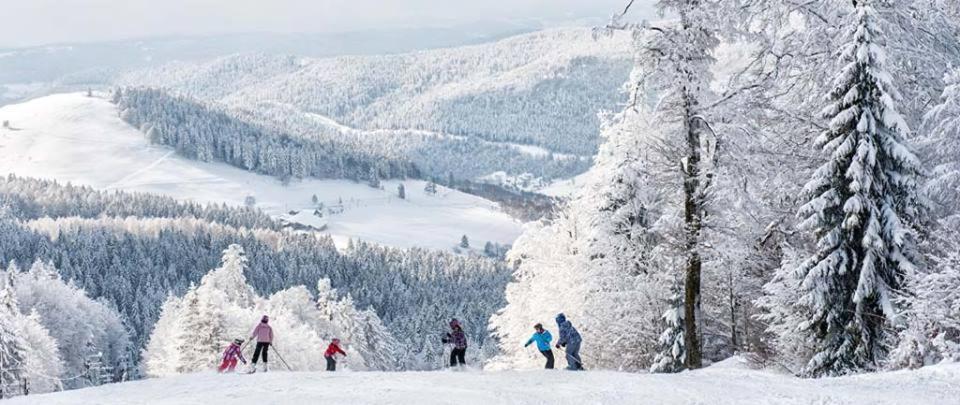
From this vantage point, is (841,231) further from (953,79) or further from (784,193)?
(953,79)

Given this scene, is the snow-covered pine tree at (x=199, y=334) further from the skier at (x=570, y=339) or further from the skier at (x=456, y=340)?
the skier at (x=570, y=339)

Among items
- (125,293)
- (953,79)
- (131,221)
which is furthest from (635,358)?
(131,221)

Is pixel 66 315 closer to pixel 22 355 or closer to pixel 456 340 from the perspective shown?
pixel 22 355

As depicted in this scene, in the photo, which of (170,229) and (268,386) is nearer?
(268,386)

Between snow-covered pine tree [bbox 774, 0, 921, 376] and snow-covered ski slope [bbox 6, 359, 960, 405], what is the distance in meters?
3.24

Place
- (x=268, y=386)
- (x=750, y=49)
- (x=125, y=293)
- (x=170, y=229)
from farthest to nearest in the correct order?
1. (x=170, y=229)
2. (x=125, y=293)
3. (x=750, y=49)
4. (x=268, y=386)

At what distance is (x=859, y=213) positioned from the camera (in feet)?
69.5

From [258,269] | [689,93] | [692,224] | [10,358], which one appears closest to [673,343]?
[692,224]

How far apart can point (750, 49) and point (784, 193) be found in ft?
13.7

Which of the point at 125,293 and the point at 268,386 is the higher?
the point at 268,386

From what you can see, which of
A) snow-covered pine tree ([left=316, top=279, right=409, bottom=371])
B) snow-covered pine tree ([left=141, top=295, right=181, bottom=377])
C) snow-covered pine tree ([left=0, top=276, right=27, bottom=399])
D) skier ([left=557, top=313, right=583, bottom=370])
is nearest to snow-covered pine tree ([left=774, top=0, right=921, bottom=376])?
skier ([left=557, top=313, right=583, bottom=370])

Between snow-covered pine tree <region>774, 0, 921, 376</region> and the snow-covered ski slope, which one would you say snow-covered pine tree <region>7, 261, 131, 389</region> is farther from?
snow-covered pine tree <region>774, 0, 921, 376</region>

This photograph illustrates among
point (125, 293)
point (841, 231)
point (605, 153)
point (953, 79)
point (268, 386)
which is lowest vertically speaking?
point (125, 293)

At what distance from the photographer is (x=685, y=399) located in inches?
646
